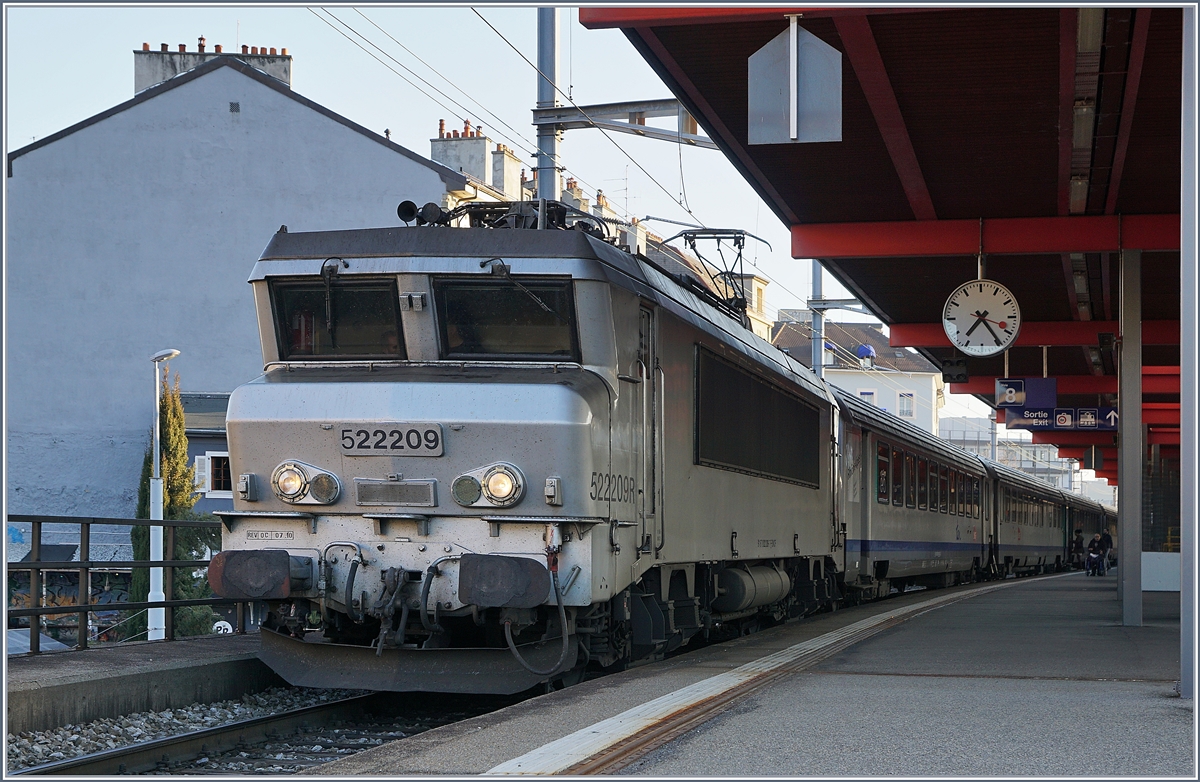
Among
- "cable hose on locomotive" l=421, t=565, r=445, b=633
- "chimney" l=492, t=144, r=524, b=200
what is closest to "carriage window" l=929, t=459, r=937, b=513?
"cable hose on locomotive" l=421, t=565, r=445, b=633

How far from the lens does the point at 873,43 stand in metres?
10.1


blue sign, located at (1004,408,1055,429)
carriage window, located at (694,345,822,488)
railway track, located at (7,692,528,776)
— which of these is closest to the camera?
railway track, located at (7,692,528,776)

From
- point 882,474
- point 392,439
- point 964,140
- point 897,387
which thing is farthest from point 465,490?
point 897,387

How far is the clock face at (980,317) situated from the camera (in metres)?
15.7

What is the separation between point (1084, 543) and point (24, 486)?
38.0 m

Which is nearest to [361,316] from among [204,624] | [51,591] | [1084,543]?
[204,624]

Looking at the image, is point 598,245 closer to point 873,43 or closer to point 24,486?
point 873,43

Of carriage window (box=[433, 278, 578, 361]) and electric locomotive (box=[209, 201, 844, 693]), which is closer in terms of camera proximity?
electric locomotive (box=[209, 201, 844, 693])

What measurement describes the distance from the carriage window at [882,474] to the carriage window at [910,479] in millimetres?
1244

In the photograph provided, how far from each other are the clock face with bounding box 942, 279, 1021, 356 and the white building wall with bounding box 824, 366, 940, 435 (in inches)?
2714

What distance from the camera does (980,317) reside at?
52.0 ft

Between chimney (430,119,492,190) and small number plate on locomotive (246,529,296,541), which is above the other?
chimney (430,119,492,190)

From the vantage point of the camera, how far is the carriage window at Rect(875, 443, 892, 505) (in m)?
19.4

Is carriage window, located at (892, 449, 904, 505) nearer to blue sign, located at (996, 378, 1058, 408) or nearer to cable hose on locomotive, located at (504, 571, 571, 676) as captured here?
blue sign, located at (996, 378, 1058, 408)
